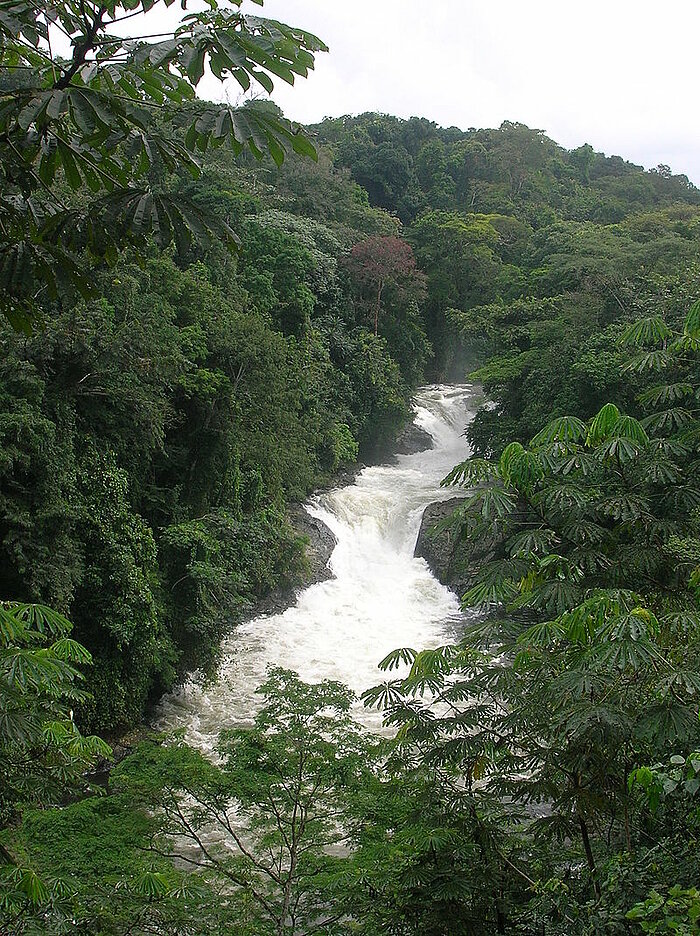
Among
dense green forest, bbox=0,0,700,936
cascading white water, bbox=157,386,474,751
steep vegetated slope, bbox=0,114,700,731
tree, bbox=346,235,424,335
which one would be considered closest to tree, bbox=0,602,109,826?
dense green forest, bbox=0,0,700,936

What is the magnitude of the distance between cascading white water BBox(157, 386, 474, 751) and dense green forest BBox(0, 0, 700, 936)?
0.72 m

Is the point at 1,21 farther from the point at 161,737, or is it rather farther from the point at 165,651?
the point at 165,651

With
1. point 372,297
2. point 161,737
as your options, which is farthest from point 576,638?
point 372,297

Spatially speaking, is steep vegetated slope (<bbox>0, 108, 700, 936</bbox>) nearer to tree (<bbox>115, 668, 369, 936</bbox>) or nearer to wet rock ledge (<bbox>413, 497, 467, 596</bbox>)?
tree (<bbox>115, 668, 369, 936</bbox>)

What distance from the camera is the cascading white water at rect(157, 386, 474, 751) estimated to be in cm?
1036

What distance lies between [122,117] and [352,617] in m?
12.2

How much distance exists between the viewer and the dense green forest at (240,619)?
2.04 m

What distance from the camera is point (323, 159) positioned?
2691 cm

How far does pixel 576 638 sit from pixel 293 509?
1290 centimetres

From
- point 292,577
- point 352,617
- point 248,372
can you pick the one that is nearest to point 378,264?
point 248,372

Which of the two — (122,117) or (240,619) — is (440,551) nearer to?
(240,619)

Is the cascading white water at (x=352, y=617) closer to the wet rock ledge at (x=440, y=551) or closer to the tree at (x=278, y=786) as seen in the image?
the wet rock ledge at (x=440, y=551)

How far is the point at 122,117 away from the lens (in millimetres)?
1777

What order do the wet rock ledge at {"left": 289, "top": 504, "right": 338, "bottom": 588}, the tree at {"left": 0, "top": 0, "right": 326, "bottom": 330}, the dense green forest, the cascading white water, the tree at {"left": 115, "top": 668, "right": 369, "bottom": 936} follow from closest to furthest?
the tree at {"left": 0, "top": 0, "right": 326, "bottom": 330} < the dense green forest < the tree at {"left": 115, "top": 668, "right": 369, "bottom": 936} < the cascading white water < the wet rock ledge at {"left": 289, "top": 504, "right": 338, "bottom": 588}
